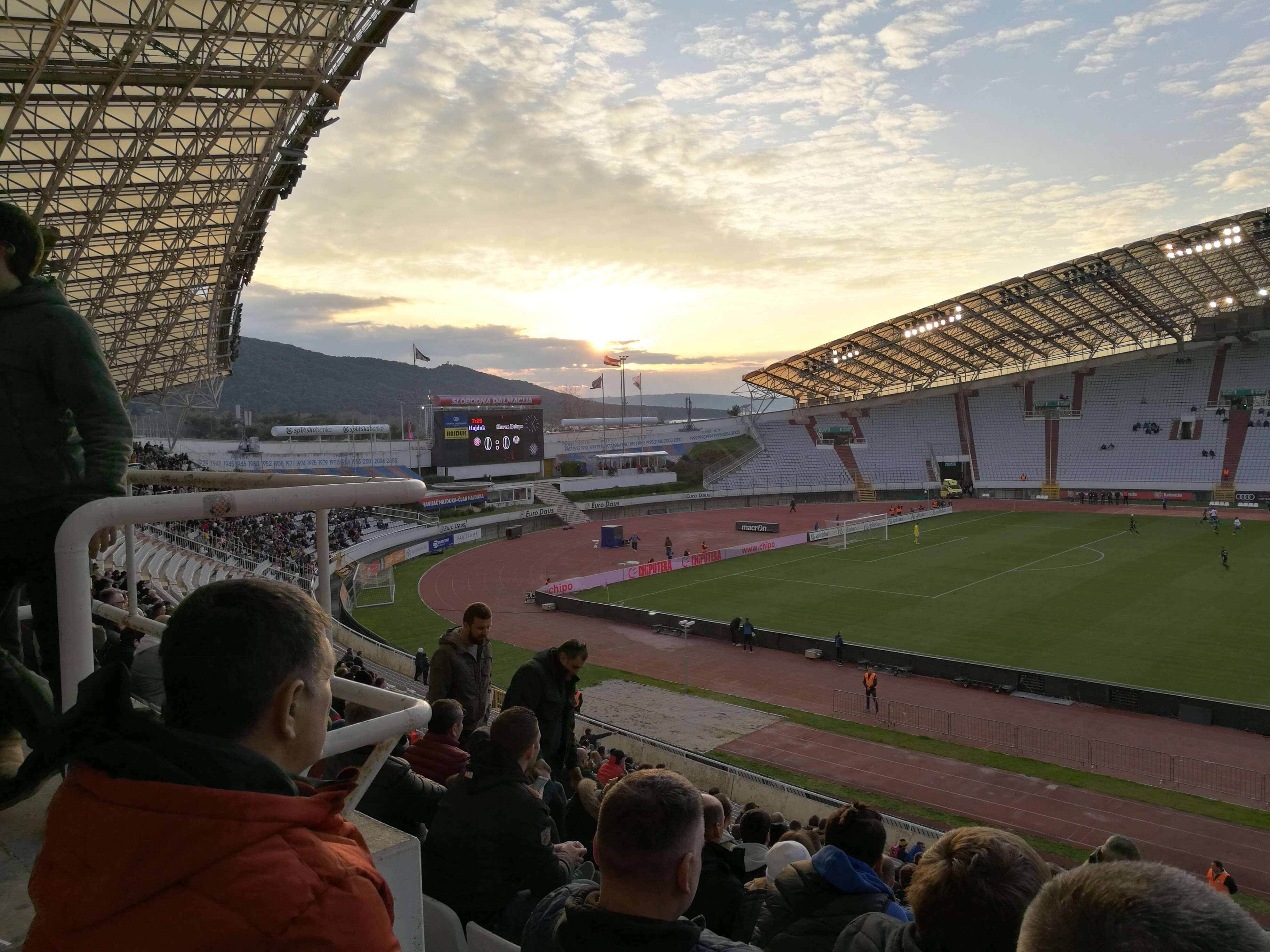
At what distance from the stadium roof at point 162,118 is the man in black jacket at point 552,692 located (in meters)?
12.4

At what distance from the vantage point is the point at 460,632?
666 centimetres

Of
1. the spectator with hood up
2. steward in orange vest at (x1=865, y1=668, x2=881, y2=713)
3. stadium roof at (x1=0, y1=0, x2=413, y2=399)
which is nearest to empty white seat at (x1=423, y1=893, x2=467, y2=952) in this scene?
the spectator with hood up

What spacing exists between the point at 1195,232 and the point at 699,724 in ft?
141

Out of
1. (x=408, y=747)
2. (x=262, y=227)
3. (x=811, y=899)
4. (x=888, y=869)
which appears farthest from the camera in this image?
(x=262, y=227)

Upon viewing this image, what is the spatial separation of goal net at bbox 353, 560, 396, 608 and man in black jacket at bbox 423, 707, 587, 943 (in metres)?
31.2

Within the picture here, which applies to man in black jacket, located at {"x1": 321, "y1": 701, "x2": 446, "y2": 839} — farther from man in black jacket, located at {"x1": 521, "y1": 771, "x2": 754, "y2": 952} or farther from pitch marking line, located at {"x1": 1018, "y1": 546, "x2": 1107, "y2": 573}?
pitch marking line, located at {"x1": 1018, "y1": 546, "x2": 1107, "y2": 573}

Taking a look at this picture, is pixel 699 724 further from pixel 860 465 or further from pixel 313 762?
pixel 860 465

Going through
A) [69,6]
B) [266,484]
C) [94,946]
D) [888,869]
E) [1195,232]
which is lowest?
[888,869]

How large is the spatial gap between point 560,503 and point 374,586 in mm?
24843

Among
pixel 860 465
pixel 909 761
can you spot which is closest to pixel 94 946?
pixel 909 761

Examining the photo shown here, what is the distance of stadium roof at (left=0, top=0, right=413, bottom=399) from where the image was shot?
16.0 meters

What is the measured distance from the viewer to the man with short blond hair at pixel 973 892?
2387 mm

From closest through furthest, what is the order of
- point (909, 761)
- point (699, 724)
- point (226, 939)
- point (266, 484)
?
point (226, 939) < point (266, 484) < point (909, 761) < point (699, 724)

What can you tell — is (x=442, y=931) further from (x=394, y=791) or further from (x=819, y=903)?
(x=819, y=903)
